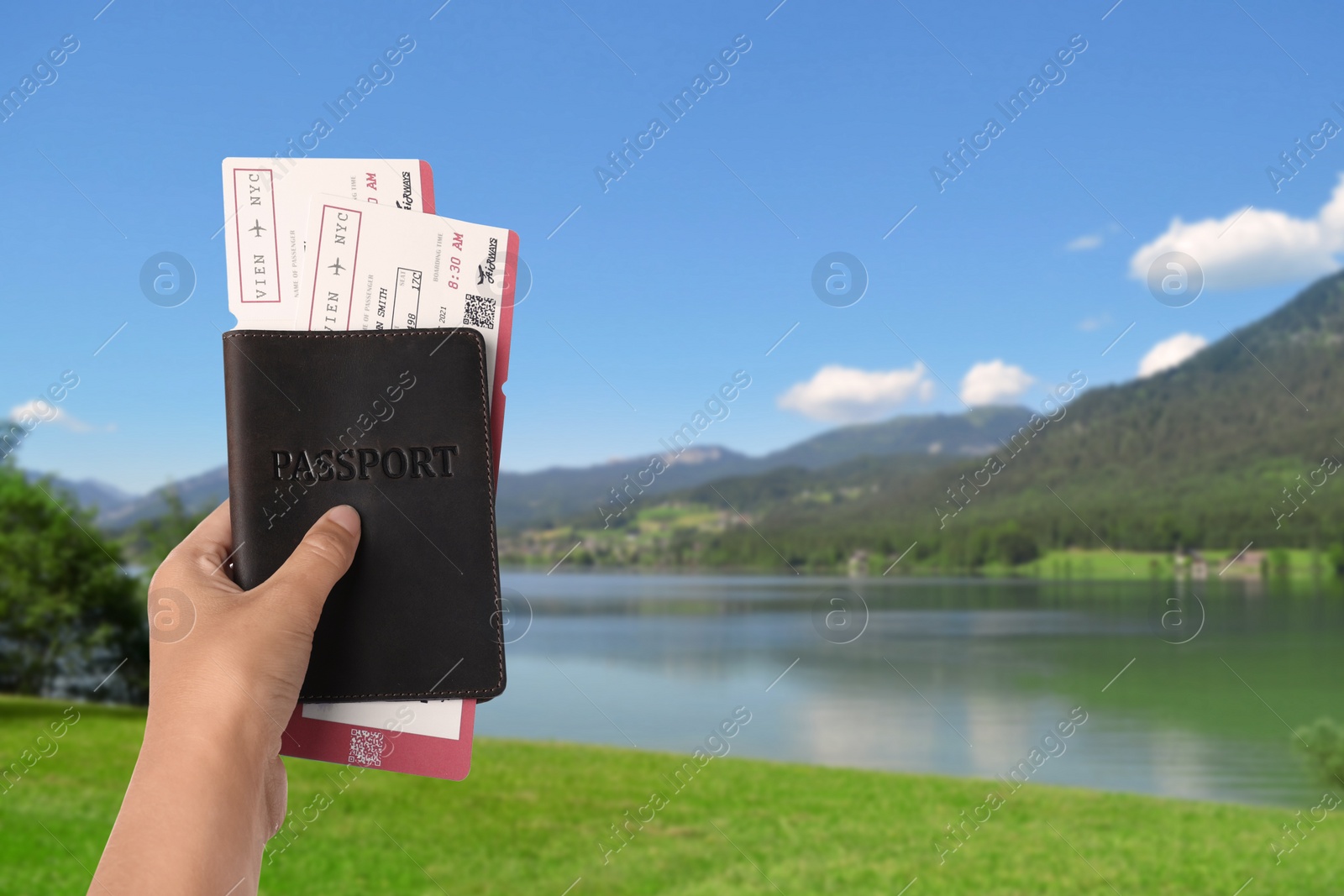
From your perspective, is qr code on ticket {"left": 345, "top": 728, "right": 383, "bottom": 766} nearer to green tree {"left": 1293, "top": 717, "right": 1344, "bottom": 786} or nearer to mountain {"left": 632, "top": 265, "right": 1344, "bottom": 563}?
green tree {"left": 1293, "top": 717, "right": 1344, "bottom": 786}

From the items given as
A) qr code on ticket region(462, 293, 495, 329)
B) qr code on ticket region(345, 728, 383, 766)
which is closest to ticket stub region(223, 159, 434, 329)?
qr code on ticket region(462, 293, 495, 329)

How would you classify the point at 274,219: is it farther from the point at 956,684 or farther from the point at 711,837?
the point at 956,684
